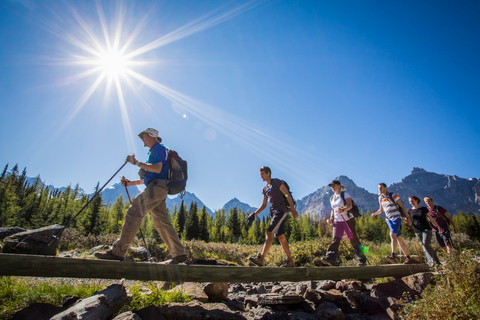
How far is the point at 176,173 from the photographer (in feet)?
14.0

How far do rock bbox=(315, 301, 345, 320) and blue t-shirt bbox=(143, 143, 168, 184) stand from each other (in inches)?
150

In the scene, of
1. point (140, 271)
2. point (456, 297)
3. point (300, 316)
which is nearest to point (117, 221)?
point (140, 271)

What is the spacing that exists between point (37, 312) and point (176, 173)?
2742 millimetres

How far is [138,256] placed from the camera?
12.0m

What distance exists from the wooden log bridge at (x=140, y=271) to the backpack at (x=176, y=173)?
1.34 m

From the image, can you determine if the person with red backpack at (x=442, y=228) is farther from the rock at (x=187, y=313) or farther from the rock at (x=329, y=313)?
the rock at (x=187, y=313)

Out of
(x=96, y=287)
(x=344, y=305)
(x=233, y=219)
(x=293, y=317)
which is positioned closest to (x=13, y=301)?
(x=96, y=287)

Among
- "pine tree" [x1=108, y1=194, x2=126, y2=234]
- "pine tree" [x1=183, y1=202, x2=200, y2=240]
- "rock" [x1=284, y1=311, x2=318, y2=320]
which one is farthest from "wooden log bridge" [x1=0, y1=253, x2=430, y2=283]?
"pine tree" [x1=183, y1=202, x2=200, y2=240]

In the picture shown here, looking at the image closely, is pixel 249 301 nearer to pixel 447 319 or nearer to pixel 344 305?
pixel 344 305

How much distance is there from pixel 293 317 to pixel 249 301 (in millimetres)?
1081

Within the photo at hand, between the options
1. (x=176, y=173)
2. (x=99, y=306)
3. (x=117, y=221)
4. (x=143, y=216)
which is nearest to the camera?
(x=99, y=306)

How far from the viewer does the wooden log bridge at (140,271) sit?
9.66ft

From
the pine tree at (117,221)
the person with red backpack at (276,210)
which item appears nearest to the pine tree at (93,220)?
the pine tree at (117,221)

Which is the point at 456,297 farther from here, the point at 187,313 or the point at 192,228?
the point at 192,228
